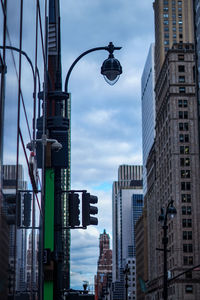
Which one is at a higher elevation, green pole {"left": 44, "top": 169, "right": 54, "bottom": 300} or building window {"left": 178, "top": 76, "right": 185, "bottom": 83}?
building window {"left": 178, "top": 76, "right": 185, "bottom": 83}

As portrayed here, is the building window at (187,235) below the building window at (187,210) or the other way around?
below

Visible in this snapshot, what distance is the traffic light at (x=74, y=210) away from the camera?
55.3 ft

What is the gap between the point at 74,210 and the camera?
1706cm

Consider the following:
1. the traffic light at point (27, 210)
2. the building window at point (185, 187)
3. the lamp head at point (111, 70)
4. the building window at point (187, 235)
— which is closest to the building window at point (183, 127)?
the building window at point (185, 187)

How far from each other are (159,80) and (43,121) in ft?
453

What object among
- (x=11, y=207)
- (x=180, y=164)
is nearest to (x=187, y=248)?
(x=180, y=164)

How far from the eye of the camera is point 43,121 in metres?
17.1

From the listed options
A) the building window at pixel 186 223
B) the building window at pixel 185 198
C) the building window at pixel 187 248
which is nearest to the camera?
the building window at pixel 187 248

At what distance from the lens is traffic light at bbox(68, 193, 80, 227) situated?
1684 centimetres

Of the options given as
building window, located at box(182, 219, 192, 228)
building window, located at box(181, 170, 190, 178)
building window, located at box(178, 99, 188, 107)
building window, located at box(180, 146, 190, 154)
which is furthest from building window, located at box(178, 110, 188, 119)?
building window, located at box(182, 219, 192, 228)

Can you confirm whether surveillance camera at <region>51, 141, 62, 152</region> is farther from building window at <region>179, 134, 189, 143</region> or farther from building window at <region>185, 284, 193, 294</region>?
building window at <region>179, 134, 189, 143</region>

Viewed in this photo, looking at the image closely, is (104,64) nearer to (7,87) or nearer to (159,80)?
(7,87)

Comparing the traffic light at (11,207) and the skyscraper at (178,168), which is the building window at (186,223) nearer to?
the skyscraper at (178,168)

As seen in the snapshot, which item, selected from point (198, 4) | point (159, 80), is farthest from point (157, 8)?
point (198, 4)
